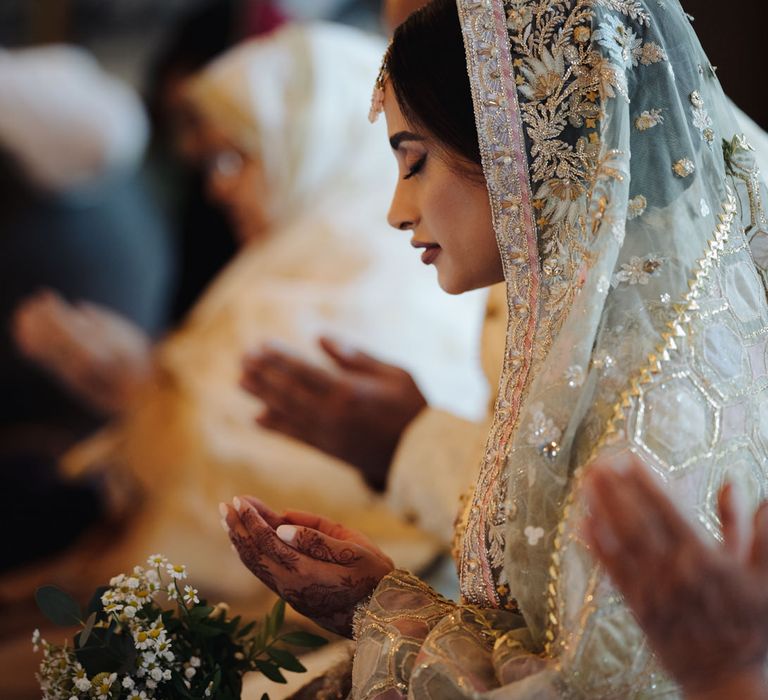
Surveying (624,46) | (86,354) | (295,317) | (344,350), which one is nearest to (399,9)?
(344,350)

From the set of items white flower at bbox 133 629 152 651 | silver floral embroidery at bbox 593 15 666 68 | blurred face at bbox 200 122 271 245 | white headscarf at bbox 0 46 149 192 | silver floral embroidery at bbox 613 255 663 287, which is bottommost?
white flower at bbox 133 629 152 651

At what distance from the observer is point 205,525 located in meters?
2.52

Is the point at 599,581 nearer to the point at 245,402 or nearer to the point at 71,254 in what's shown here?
the point at 245,402

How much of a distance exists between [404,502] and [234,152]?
166 centimetres

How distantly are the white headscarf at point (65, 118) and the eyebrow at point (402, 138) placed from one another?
2525mm

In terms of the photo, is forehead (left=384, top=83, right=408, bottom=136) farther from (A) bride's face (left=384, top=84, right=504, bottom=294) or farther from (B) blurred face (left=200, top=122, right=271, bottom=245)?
(B) blurred face (left=200, top=122, right=271, bottom=245)

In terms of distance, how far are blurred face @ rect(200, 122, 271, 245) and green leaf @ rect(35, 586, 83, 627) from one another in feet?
6.89

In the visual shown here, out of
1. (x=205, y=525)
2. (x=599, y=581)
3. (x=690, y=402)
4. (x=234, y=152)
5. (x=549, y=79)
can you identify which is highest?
(x=234, y=152)

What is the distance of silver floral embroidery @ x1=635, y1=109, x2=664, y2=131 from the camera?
38.3 inches

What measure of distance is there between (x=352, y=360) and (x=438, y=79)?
72 centimetres

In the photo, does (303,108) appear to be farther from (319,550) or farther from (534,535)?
(534,535)

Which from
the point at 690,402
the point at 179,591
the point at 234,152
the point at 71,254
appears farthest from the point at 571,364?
the point at 71,254

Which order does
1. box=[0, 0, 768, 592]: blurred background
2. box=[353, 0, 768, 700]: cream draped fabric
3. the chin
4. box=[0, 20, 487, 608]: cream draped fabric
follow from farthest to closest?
1. box=[0, 0, 768, 592]: blurred background
2. box=[0, 20, 487, 608]: cream draped fabric
3. the chin
4. box=[353, 0, 768, 700]: cream draped fabric

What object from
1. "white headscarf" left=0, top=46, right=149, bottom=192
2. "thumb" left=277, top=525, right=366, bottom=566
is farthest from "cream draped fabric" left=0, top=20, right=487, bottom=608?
"thumb" left=277, top=525, right=366, bottom=566
